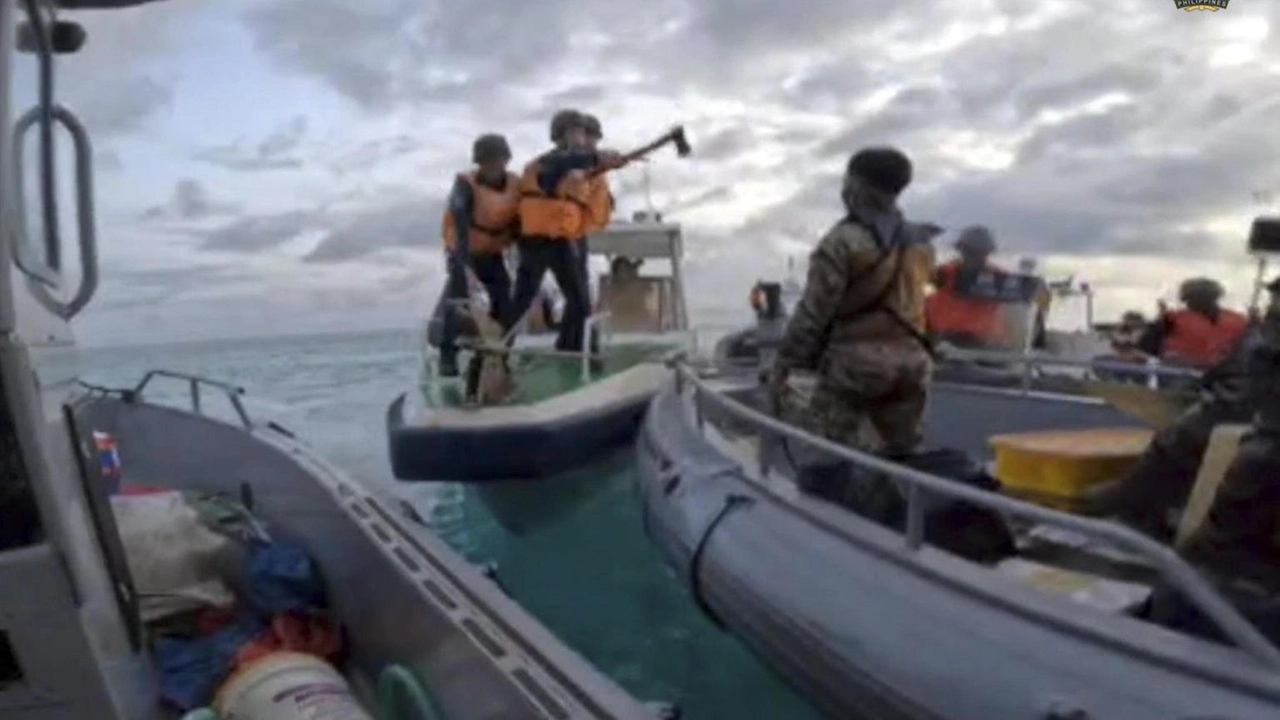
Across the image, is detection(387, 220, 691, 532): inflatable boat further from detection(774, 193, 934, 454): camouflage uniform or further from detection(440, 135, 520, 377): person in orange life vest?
detection(774, 193, 934, 454): camouflage uniform

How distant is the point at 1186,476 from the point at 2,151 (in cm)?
301

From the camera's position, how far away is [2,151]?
6.45ft

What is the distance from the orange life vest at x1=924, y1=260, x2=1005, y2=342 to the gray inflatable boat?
314 cm

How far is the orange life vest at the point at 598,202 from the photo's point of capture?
26.1ft

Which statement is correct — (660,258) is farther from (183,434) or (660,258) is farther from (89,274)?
(89,274)

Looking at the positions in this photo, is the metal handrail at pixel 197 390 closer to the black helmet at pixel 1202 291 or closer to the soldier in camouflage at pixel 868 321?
the soldier in camouflage at pixel 868 321

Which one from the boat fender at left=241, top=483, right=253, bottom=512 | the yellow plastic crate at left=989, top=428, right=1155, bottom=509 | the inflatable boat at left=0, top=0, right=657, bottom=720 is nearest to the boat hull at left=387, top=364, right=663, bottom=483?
the boat fender at left=241, top=483, right=253, bottom=512

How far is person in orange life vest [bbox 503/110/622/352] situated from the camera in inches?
310

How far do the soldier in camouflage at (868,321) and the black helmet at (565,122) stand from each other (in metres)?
4.14

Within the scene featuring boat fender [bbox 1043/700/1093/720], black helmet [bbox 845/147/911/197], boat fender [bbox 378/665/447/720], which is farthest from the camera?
black helmet [bbox 845/147/911/197]

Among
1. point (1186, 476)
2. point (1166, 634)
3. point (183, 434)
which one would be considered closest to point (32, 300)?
point (1166, 634)

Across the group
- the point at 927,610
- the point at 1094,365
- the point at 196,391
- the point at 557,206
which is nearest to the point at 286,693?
the point at 927,610

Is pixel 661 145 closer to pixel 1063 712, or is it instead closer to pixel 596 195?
pixel 596 195

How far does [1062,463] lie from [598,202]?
4602 mm
